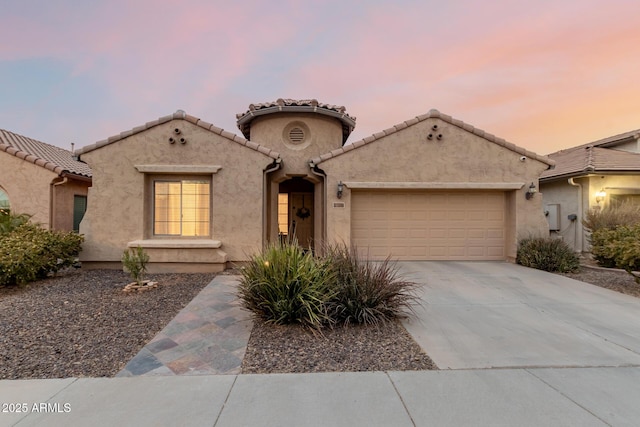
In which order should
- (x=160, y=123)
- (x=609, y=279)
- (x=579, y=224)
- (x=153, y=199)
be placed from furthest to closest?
(x=579, y=224) < (x=153, y=199) < (x=160, y=123) < (x=609, y=279)

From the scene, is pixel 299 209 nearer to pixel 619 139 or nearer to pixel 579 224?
pixel 579 224

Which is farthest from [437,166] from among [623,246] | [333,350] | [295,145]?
[333,350]

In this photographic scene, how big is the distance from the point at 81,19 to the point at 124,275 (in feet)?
31.1

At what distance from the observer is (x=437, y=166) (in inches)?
417

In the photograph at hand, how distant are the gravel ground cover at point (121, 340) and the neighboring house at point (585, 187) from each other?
12.4 meters

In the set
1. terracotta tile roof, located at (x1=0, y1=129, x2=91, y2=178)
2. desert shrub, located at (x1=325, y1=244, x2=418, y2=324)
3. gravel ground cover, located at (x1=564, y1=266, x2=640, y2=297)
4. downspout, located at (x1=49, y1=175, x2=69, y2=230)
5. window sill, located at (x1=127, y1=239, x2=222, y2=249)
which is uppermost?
terracotta tile roof, located at (x1=0, y1=129, x2=91, y2=178)

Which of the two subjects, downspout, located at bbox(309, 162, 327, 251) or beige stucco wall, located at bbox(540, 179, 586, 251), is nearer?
downspout, located at bbox(309, 162, 327, 251)

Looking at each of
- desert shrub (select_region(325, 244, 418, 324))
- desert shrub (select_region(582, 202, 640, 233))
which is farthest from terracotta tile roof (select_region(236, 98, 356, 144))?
desert shrub (select_region(582, 202, 640, 233))

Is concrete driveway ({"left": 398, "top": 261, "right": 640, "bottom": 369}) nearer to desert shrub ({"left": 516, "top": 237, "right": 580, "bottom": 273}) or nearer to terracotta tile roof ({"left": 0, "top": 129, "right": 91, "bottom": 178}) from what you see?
desert shrub ({"left": 516, "top": 237, "right": 580, "bottom": 273})

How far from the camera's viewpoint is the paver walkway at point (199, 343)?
3.72m

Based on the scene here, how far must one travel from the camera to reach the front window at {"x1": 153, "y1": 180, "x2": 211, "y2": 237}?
967cm

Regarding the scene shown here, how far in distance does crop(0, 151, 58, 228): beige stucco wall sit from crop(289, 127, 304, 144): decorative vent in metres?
9.12

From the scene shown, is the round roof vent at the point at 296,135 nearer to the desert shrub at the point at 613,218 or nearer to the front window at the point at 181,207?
the front window at the point at 181,207

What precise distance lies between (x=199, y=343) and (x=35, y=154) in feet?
43.9
